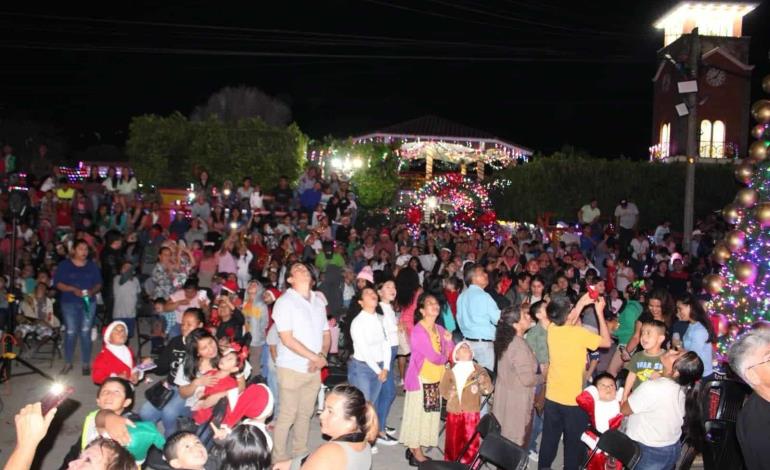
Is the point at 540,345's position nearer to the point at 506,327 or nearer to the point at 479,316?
the point at 479,316

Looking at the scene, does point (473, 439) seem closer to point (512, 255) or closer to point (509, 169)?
point (512, 255)

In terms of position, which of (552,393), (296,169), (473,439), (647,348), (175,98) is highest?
(175,98)

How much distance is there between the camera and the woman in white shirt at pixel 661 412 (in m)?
5.57

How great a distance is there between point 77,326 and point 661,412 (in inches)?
297

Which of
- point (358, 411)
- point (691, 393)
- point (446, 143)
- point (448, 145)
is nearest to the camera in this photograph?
point (358, 411)

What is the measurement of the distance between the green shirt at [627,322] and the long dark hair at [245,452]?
20.3 ft

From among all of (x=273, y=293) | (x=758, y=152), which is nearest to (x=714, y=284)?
(x=758, y=152)

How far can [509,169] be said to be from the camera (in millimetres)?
28719

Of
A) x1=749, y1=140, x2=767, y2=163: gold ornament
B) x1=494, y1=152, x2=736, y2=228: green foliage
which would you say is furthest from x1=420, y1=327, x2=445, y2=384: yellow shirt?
x1=494, y1=152, x2=736, y2=228: green foliage

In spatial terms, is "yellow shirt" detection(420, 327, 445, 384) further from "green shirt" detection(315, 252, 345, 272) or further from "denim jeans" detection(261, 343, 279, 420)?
"green shirt" detection(315, 252, 345, 272)

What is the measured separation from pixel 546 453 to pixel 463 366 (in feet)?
3.46

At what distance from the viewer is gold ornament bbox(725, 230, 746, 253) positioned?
766 centimetres

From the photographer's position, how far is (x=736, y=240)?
7.69 metres

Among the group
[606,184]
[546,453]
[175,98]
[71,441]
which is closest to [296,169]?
[606,184]
